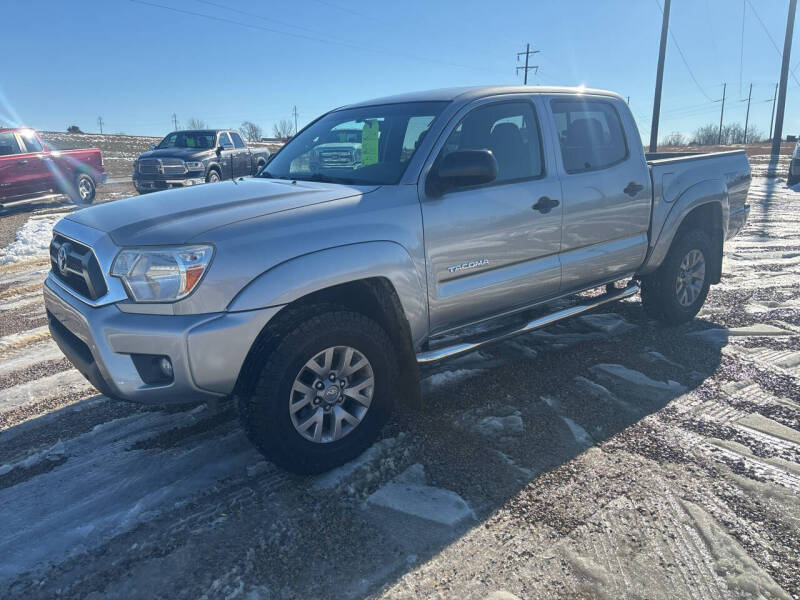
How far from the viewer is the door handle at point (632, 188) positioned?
179 inches

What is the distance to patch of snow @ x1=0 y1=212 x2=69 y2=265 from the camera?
8.83m

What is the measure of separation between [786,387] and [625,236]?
1.55 meters

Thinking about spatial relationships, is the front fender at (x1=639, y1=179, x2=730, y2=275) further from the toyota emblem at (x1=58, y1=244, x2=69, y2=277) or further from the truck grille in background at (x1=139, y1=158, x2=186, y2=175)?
the truck grille in background at (x1=139, y1=158, x2=186, y2=175)

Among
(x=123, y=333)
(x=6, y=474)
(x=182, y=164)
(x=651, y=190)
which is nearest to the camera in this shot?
(x=123, y=333)

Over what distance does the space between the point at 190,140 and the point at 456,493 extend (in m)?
15.6

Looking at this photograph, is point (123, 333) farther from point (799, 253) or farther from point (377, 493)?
point (799, 253)

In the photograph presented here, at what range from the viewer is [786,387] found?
4.09m

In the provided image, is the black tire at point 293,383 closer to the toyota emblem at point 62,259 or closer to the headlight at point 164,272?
the headlight at point 164,272

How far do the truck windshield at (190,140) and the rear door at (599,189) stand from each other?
13593mm

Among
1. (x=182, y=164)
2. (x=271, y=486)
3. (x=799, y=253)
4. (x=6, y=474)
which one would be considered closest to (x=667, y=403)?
(x=271, y=486)

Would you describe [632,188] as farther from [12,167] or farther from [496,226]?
[12,167]

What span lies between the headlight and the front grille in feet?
0.68

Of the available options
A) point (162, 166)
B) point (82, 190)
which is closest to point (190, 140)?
point (162, 166)

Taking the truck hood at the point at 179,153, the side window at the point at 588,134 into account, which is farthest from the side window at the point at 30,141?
the side window at the point at 588,134
